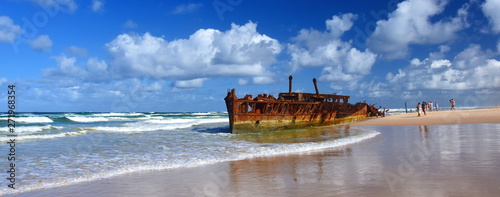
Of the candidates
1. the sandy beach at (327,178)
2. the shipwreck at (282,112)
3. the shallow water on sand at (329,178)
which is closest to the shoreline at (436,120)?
the shipwreck at (282,112)

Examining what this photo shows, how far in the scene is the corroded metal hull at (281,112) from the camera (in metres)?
19.2

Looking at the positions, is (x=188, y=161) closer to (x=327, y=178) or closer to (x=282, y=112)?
(x=327, y=178)

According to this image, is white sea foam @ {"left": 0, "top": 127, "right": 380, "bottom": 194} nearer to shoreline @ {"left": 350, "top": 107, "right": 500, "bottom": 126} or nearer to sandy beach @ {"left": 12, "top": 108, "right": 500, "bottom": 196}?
sandy beach @ {"left": 12, "top": 108, "right": 500, "bottom": 196}

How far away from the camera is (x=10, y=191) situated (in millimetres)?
6207

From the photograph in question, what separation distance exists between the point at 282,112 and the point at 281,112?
0.07 meters

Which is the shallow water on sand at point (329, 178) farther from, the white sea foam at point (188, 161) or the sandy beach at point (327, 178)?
the white sea foam at point (188, 161)

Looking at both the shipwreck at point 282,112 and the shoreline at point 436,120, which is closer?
the shipwreck at point 282,112

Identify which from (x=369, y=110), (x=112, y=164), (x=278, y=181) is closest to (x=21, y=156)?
(x=112, y=164)

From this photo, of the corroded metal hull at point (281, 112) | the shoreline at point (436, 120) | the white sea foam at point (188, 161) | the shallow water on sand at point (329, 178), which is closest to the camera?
the shallow water on sand at point (329, 178)

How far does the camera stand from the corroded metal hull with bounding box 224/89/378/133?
62.8 feet

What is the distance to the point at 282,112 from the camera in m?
21.0

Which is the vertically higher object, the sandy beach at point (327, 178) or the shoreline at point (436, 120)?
the shoreline at point (436, 120)

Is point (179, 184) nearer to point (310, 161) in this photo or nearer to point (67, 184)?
point (67, 184)

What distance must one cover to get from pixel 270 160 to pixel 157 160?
3062 millimetres
